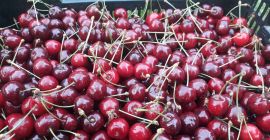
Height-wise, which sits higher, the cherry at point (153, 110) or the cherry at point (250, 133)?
the cherry at point (153, 110)

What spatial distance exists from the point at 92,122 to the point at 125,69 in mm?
243

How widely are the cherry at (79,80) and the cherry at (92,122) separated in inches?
3.8

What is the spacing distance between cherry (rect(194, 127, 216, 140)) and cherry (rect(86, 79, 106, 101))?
0.31 metres

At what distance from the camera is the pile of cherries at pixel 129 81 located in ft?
3.24

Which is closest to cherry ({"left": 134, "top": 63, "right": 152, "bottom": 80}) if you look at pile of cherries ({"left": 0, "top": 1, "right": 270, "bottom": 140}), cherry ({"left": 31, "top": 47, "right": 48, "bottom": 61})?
pile of cherries ({"left": 0, "top": 1, "right": 270, "bottom": 140})

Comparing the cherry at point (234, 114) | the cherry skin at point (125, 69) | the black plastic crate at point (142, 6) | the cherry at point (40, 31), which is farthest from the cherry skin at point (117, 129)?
the black plastic crate at point (142, 6)

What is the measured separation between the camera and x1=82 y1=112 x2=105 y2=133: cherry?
98 cm

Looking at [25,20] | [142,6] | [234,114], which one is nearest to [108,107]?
[234,114]

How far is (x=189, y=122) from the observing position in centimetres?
100

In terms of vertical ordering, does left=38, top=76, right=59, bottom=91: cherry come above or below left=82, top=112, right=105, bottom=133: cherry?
above

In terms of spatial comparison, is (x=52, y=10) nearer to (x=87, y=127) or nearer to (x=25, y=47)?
(x=25, y=47)

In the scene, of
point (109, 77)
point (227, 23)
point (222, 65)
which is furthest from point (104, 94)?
point (227, 23)

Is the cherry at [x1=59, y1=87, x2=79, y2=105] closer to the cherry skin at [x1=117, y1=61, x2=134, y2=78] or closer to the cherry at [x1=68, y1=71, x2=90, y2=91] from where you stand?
the cherry at [x1=68, y1=71, x2=90, y2=91]

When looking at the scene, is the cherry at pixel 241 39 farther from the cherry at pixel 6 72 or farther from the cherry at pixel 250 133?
the cherry at pixel 6 72
